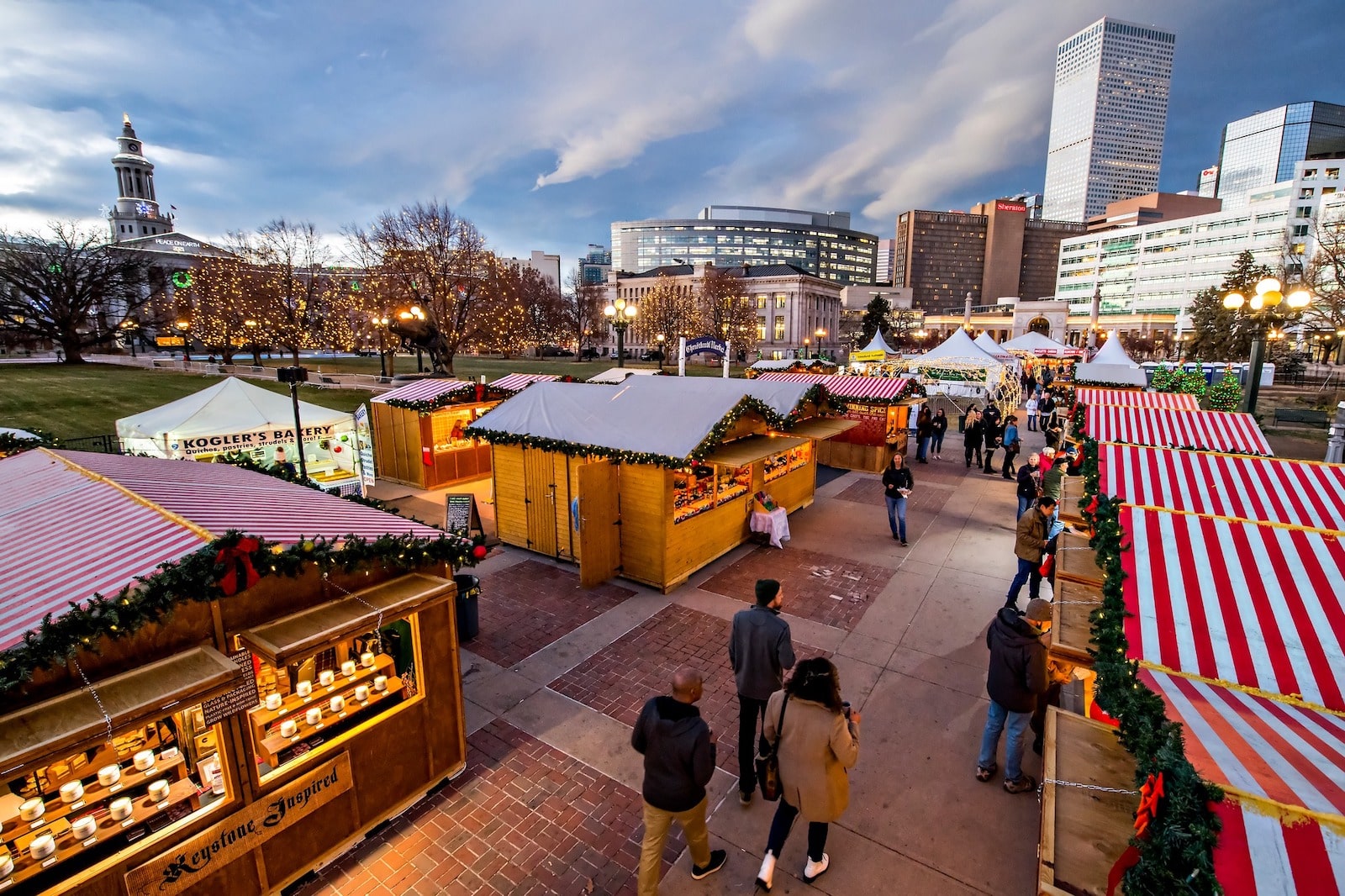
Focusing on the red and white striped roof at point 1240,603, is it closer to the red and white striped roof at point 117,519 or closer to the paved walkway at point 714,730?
the paved walkway at point 714,730

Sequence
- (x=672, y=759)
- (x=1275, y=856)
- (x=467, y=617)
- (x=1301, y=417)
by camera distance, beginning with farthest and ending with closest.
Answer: (x=1301, y=417)
(x=467, y=617)
(x=672, y=759)
(x=1275, y=856)

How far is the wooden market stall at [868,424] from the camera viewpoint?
18438 mm

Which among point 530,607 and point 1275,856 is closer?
point 1275,856

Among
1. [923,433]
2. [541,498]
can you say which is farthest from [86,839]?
[923,433]

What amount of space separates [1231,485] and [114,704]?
393 inches

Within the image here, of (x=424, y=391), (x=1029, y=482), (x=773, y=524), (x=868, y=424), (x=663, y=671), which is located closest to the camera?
(x=663, y=671)

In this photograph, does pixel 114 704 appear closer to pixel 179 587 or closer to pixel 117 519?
pixel 179 587

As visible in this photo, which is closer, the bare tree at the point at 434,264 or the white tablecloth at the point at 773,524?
the white tablecloth at the point at 773,524

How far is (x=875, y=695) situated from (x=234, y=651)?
6395 mm

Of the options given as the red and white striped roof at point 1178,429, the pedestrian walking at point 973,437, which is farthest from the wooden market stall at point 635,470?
the pedestrian walking at point 973,437

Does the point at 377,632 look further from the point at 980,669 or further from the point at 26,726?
the point at 980,669

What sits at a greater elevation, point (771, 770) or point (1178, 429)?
point (1178, 429)

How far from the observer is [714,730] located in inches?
245

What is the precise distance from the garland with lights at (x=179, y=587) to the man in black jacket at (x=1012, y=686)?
5.33 m
